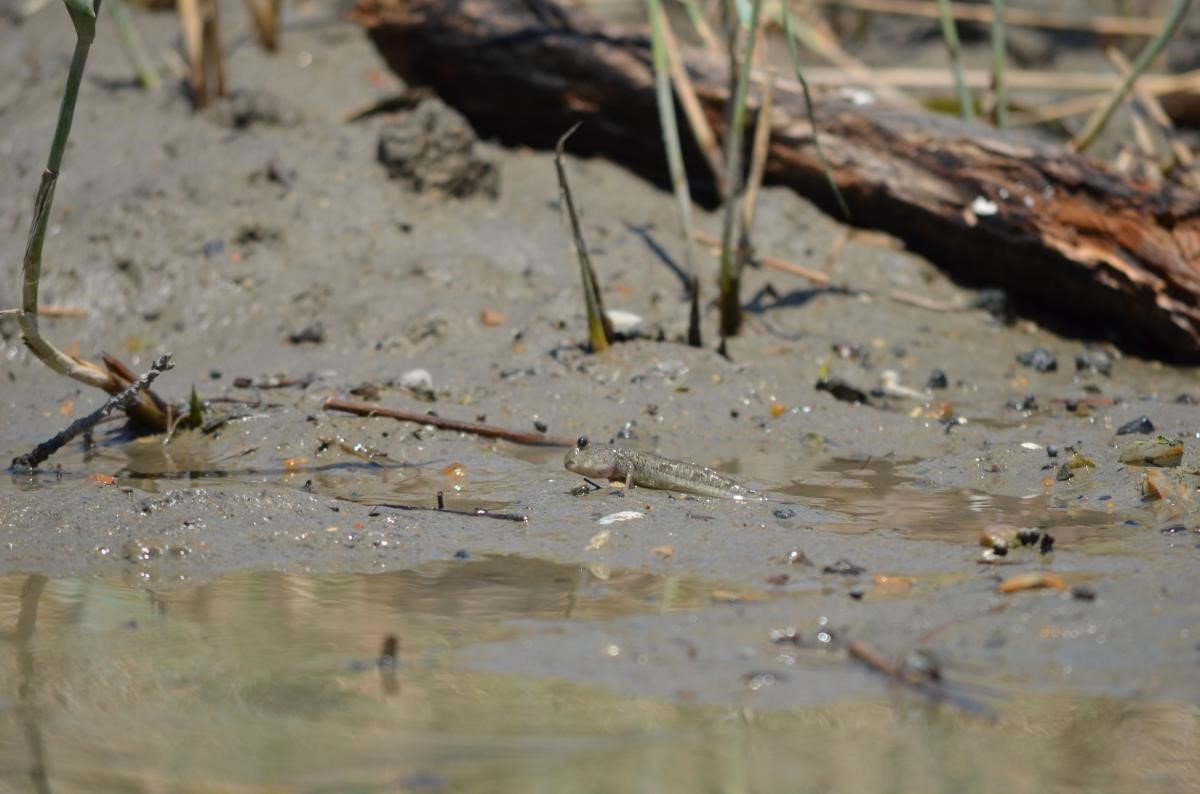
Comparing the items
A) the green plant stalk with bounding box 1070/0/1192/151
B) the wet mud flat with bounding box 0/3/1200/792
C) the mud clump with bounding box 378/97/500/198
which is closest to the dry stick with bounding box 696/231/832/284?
the wet mud flat with bounding box 0/3/1200/792

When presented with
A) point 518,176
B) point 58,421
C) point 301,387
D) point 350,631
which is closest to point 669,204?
point 518,176

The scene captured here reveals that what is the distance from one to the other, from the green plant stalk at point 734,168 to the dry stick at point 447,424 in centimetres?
99

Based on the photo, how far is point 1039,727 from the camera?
2.34 metres

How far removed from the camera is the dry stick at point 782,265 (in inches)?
231

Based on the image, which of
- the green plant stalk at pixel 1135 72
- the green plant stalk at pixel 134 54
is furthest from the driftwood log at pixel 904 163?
the green plant stalk at pixel 134 54

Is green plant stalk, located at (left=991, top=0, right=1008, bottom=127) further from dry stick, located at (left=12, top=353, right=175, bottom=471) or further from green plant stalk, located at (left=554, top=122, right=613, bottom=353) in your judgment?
dry stick, located at (left=12, top=353, right=175, bottom=471)

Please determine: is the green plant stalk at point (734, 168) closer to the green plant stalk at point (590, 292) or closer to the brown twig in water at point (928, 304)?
the green plant stalk at point (590, 292)

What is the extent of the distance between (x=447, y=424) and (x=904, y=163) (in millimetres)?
2568

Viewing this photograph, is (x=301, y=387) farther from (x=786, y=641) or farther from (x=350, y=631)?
(x=786, y=641)

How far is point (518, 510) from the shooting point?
12.3 feet

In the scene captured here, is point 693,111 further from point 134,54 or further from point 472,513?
point 134,54

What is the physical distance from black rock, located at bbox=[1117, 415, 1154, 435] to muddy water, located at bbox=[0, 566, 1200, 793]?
2.11 m

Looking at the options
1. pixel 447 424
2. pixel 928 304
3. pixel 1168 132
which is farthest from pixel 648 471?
pixel 1168 132

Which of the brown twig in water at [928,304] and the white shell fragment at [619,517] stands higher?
the white shell fragment at [619,517]
